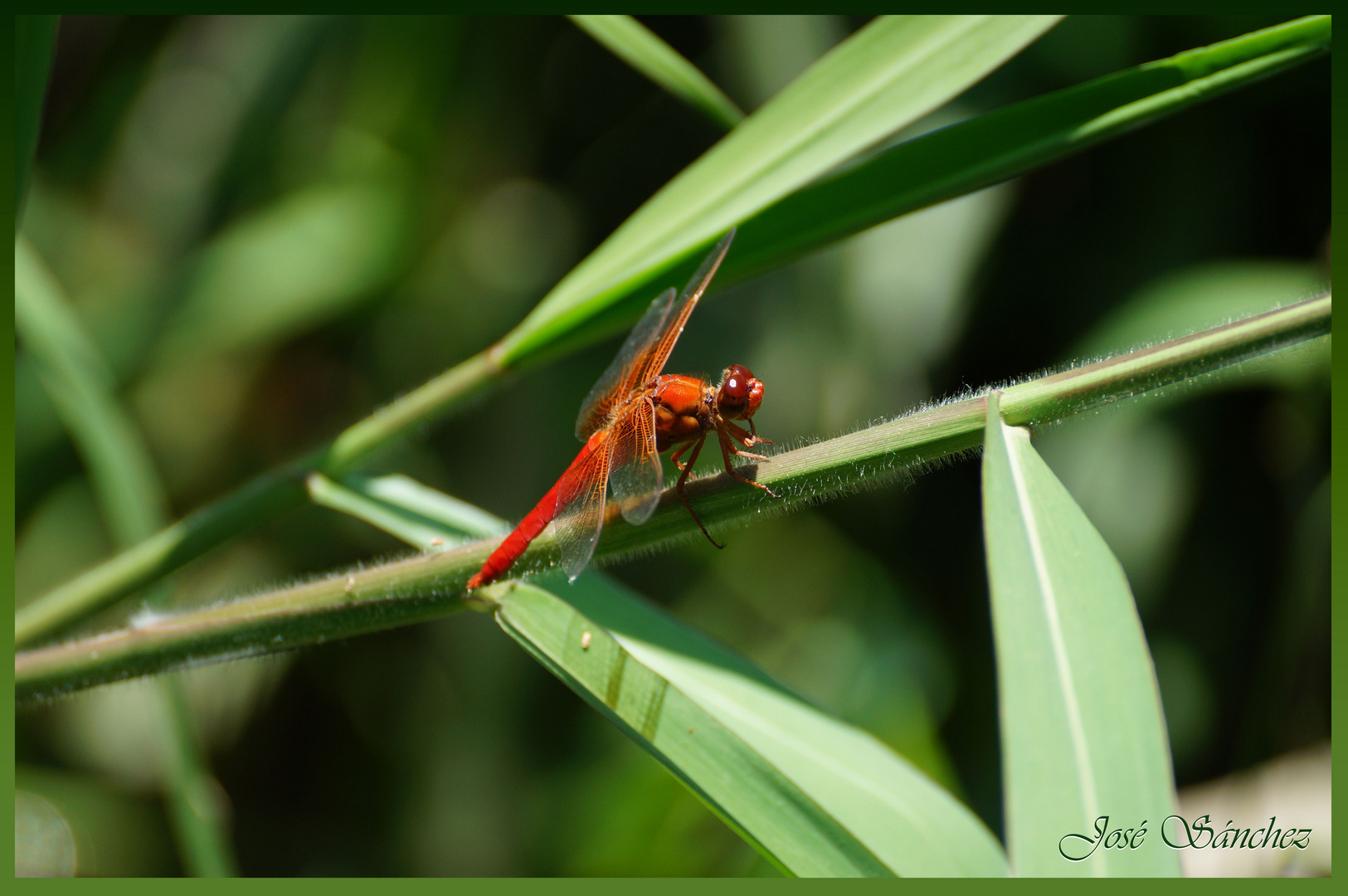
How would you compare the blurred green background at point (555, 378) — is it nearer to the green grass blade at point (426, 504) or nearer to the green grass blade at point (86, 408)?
the green grass blade at point (86, 408)

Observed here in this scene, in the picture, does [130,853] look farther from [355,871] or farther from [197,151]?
[197,151]

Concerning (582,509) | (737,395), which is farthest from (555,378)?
(582,509)

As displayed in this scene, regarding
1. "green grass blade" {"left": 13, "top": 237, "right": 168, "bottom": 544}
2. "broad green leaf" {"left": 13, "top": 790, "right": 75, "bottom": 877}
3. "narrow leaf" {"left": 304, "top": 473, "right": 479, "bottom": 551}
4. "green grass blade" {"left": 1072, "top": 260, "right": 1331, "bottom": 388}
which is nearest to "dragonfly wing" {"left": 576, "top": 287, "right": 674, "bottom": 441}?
"narrow leaf" {"left": 304, "top": 473, "right": 479, "bottom": 551}

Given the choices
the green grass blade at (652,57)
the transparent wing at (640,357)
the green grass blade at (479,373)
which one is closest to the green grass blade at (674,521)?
the green grass blade at (479,373)

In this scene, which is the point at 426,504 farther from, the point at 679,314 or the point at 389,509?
the point at 679,314

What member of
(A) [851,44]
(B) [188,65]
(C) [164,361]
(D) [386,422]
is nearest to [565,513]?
(D) [386,422]

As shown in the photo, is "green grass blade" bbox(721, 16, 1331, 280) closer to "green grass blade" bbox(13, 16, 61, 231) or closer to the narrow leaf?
the narrow leaf
